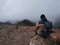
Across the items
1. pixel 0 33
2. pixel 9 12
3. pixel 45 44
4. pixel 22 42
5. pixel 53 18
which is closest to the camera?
pixel 45 44

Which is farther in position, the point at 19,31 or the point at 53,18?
the point at 53,18

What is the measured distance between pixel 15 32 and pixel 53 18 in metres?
3.48

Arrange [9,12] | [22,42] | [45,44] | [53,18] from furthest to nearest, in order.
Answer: [9,12]
[53,18]
[22,42]
[45,44]

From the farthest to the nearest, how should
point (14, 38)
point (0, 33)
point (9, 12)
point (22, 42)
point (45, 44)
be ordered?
point (9, 12)
point (0, 33)
point (14, 38)
point (22, 42)
point (45, 44)

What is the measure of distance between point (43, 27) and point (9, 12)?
266 inches

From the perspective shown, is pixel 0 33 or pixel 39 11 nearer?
pixel 0 33

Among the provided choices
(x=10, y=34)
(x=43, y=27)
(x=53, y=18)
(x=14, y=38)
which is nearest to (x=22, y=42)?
(x=14, y=38)

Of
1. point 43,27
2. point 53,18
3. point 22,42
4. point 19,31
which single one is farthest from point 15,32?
point 53,18

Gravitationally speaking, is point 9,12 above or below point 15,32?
above

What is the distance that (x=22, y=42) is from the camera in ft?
19.1

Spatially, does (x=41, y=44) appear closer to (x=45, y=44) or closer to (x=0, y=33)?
(x=45, y=44)

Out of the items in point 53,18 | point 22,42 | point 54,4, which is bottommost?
point 22,42

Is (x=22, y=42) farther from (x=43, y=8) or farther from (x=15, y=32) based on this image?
(x=43, y=8)

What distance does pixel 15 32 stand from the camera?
682 centimetres
